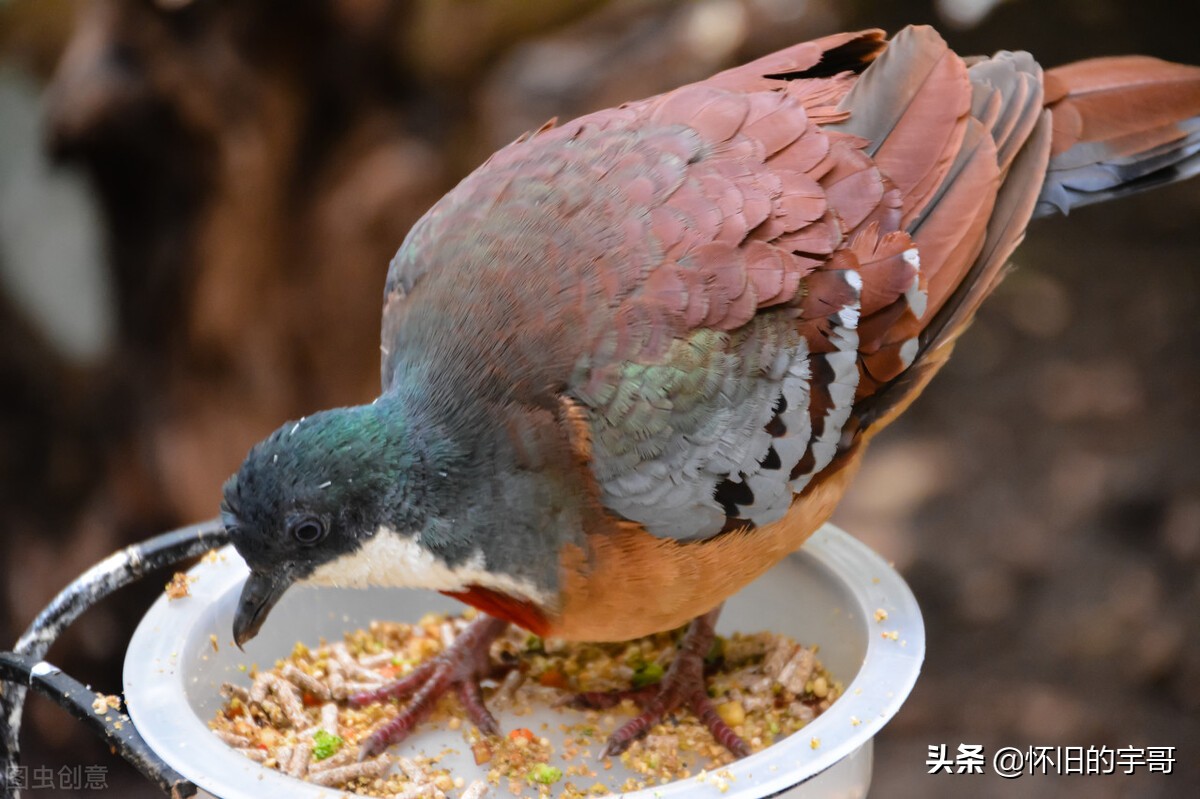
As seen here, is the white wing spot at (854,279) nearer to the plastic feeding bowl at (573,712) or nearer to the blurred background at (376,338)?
the plastic feeding bowl at (573,712)

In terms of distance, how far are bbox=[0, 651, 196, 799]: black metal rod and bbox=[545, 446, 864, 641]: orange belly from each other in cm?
63

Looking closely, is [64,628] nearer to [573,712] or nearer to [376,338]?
[573,712]

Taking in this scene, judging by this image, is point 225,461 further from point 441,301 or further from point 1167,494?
point 1167,494

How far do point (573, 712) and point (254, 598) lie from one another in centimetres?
62

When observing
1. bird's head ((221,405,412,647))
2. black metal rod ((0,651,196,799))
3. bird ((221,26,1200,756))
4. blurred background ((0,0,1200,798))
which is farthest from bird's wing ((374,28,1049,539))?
blurred background ((0,0,1200,798))

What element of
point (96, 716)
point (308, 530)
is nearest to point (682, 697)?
point (308, 530)

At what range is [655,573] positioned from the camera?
5.82 ft

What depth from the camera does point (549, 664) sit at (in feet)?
7.13

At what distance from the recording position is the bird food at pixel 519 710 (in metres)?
1.79

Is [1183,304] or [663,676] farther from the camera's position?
[1183,304]

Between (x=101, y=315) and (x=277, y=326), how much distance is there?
56 centimetres

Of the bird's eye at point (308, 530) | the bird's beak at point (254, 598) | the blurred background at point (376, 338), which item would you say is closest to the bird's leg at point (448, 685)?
the bird's beak at point (254, 598)

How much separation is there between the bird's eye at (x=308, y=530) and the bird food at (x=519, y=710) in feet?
1.11

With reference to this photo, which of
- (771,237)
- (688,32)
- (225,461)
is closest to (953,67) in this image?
(771,237)
